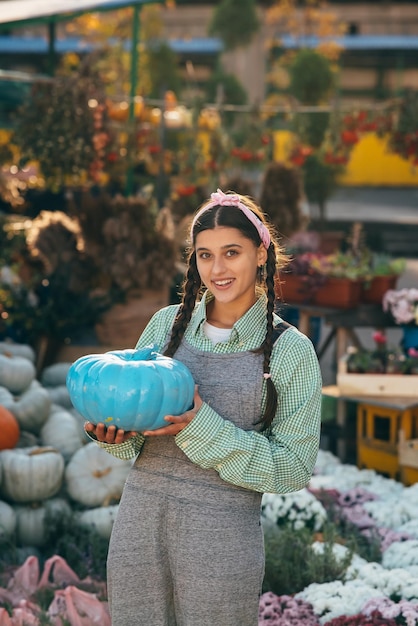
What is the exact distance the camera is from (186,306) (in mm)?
2729

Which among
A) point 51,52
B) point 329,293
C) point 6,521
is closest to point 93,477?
point 6,521

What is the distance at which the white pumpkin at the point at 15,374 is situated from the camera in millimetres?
5449

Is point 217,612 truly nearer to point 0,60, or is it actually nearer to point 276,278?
point 276,278

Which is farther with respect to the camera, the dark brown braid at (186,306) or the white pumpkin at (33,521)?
the white pumpkin at (33,521)

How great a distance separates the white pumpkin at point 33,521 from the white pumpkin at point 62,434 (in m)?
0.36

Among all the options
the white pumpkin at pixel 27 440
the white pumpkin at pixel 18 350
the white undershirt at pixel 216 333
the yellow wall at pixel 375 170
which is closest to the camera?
the white undershirt at pixel 216 333

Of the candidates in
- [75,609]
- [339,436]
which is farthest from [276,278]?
[339,436]

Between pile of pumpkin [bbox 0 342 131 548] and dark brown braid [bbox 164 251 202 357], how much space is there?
2.16 meters

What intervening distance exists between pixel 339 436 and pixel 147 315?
1.86 m

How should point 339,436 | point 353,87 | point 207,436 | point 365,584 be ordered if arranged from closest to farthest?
1. point 207,436
2. point 365,584
3. point 339,436
4. point 353,87

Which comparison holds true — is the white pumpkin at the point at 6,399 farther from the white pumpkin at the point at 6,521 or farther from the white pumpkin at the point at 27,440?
the white pumpkin at the point at 6,521

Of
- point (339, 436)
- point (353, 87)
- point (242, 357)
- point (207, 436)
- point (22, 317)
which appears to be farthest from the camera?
point (353, 87)

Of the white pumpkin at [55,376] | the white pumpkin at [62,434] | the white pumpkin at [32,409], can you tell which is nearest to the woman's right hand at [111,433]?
the white pumpkin at [62,434]

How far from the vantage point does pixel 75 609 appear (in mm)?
3600
